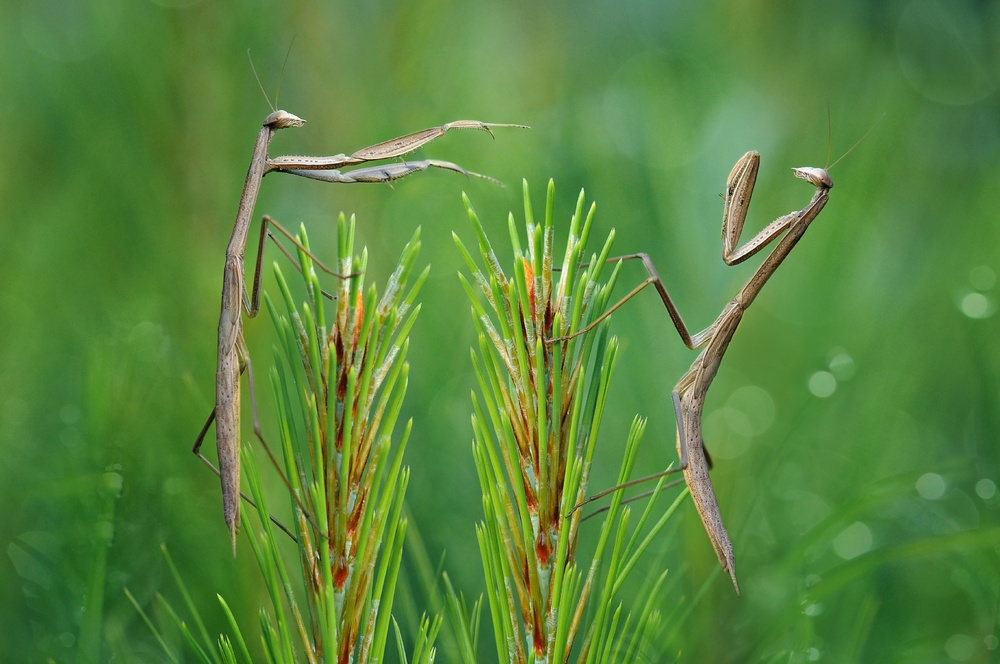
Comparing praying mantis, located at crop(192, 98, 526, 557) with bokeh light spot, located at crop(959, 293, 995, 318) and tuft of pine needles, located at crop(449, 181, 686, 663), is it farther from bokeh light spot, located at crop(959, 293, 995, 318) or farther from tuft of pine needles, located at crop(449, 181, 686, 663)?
bokeh light spot, located at crop(959, 293, 995, 318)

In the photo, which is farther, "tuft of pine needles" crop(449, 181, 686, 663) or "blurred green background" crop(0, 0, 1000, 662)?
"blurred green background" crop(0, 0, 1000, 662)

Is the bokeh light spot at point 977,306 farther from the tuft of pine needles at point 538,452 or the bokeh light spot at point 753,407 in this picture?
the tuft of pine needles at point 538,452

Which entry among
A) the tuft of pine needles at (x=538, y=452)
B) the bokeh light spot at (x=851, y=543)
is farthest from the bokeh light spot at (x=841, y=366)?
the tuft of pine needles at (x=538, y=452)

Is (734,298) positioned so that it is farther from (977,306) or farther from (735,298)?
(977,306)

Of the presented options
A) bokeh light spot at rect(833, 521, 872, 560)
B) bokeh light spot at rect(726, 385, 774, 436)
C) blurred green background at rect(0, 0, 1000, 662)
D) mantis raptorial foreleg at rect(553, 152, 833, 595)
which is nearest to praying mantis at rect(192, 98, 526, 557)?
blurred green background at rect(0, 0, 1000, 662)

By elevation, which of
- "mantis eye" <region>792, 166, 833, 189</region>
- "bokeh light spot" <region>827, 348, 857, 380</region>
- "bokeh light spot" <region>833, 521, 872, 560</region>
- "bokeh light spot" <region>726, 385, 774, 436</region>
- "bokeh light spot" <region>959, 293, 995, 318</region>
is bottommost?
"bokeh light spot" <region>833, 521, 872, 560</region>

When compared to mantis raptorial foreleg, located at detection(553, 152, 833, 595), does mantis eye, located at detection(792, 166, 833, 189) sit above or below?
above

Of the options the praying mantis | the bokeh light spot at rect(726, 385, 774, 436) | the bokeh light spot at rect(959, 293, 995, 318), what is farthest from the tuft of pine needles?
the bokeh light spot at rect(959, 293, 995, 318)
